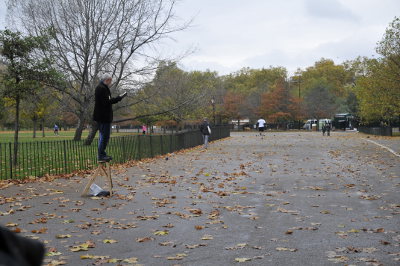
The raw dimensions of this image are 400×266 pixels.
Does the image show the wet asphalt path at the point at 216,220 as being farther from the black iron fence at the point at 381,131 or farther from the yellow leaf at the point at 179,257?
the black iron fence at the point at 381,131

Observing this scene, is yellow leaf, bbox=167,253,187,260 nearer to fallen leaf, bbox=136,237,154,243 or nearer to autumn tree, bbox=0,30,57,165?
fallen leaf, bbox=136,237,154,243

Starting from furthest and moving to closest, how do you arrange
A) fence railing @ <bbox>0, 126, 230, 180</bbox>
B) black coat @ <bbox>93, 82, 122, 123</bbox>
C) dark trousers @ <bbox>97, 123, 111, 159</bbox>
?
fence railing @ <bbox>0, 126, 230, 180</bbox> → dark trousers @ <bbox>97, 123, 111, 159</bbox> → black coat @ <bbox>93, 82, 122, 123</bbox>

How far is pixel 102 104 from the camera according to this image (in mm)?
9172

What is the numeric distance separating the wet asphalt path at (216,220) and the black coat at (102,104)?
1547 millimetres

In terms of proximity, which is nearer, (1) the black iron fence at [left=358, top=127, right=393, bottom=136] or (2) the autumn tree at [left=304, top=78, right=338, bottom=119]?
(1) the black iron fence at [left=358, top=127, right=393, bottom=136]

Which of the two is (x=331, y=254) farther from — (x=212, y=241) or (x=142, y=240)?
(x=142, y=240)

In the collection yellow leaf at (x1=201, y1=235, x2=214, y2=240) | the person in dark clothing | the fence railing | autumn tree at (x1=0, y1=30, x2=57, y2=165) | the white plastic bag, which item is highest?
autumn tree at (x1=0, y1=30, x2=57, y2=165)

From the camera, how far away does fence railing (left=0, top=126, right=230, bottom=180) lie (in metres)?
13.8

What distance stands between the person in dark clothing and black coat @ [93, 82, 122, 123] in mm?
8098

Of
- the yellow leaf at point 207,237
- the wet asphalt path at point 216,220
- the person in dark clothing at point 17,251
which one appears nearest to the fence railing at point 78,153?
the wet asphalt path at point 216,220

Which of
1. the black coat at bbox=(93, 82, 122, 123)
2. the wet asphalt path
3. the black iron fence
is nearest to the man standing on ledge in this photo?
the black coat at bbox=(93, 82, 122, 123)

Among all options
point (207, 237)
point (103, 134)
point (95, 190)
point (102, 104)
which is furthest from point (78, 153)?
point (207, 237)

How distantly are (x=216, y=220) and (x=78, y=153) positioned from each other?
11.0 m

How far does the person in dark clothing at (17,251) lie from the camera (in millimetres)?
1002
